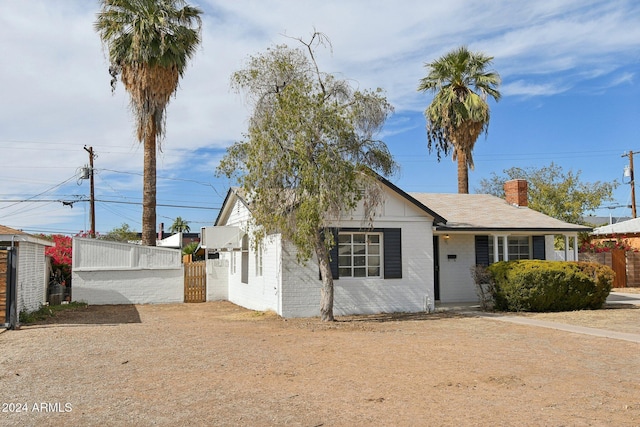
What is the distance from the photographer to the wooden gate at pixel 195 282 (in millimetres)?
22141

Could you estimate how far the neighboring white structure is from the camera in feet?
67.8

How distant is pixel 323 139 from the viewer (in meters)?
13.7

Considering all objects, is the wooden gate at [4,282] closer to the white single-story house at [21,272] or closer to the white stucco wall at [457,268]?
the white single-story house at [21,272]

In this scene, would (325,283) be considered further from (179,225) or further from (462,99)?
(179,225)

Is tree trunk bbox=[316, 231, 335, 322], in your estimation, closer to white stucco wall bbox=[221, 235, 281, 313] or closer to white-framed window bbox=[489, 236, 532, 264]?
white stucco wall bbox=[221, 235, 281, 313]

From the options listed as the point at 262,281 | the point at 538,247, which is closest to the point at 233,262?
the point at 262,281

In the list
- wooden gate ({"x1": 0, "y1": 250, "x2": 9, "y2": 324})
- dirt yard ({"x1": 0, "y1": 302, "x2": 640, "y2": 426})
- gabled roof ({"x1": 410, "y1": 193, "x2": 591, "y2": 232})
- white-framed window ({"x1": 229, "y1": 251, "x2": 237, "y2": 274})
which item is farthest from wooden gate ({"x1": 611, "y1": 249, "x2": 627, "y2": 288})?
wooden gate ({"x1": 0, "y1": 250, "x2": 9, "y2": 324})

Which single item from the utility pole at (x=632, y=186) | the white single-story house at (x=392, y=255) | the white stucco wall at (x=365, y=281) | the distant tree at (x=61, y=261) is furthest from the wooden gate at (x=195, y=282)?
the utility pole at (x=632, y=186)

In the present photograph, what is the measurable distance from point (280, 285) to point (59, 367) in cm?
723

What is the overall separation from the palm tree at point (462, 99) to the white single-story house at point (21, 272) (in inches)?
729

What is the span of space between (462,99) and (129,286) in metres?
17.0

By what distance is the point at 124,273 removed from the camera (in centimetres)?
2116

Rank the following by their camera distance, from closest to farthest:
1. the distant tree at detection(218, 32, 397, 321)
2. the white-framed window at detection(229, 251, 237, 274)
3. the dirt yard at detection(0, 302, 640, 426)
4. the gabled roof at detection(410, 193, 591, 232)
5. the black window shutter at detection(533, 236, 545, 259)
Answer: the dirt yard at detection(0, 302, 640, 426), the distant tree at detection(218, 32, 397, 321), the gabled roof at detection(410, 193, 591, 232), the black window shutter at detection(533, 236, 545, 259), the white-framed window at detection(229, 251, 237, 274)

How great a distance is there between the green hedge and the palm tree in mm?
12102
